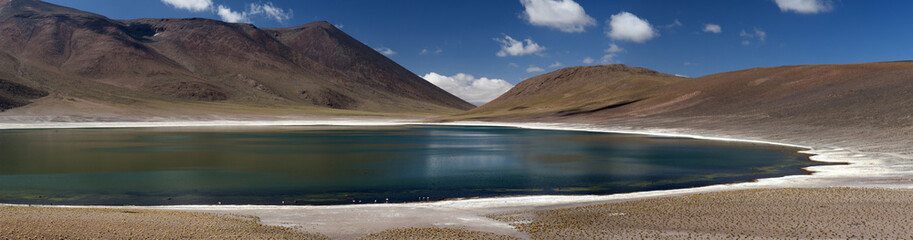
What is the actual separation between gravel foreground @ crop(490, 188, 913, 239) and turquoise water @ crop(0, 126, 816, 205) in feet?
22.0

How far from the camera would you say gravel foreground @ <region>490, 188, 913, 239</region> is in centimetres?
1470

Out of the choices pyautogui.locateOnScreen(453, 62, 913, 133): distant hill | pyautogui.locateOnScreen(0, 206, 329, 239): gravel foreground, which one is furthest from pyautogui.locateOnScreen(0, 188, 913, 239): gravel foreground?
pyautogui.locateOnScreen(453, 62, 913, 133): distant hill

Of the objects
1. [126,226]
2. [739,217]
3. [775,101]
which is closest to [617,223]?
[739,217]

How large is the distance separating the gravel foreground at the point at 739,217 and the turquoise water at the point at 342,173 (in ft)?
22.0

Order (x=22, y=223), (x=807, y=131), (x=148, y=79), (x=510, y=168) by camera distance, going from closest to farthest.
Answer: (x=22, y=223), (x=510, y=168), (x=807, y=131), (x=148, y=79)

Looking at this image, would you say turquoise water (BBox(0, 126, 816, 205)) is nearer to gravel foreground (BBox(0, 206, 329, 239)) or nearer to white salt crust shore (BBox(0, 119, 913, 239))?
white salt crust shore (BBox(0, 119, 913, 239))

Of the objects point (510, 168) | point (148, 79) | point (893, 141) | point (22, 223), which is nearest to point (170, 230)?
point (22, 223)

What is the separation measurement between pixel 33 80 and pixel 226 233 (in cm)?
17723

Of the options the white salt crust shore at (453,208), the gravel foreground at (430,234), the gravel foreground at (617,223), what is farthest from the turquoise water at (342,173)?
the gravel foreground at (430,234)

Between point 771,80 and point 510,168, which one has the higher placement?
point 771,80

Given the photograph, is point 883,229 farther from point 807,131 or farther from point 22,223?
point 807,131

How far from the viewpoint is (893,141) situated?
47.5 m

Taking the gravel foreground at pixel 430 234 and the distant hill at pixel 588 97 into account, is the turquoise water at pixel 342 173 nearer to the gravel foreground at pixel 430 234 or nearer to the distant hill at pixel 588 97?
the gravel foreground at pixel 430 234

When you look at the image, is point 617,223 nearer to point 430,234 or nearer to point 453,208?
point 430,234
